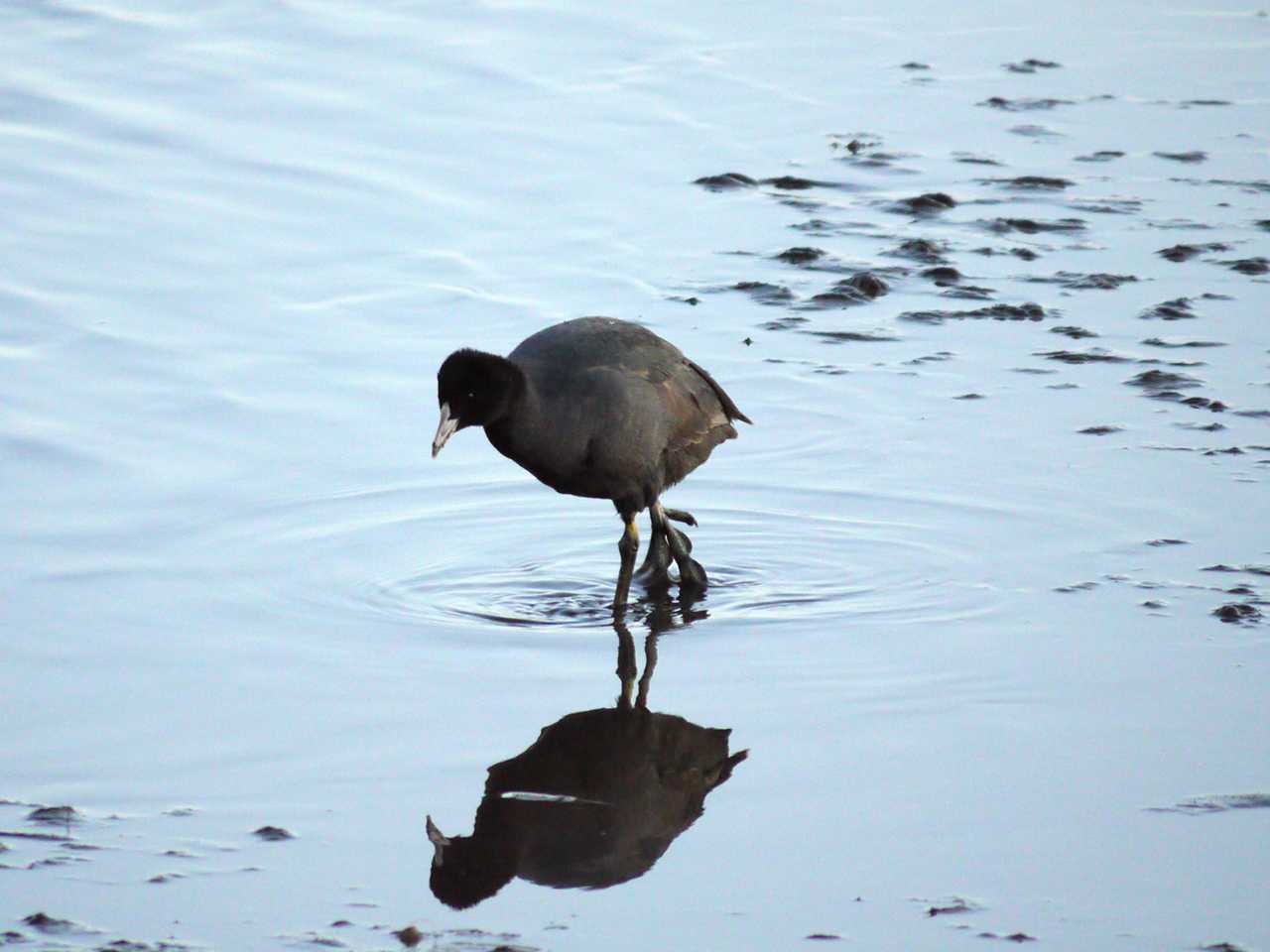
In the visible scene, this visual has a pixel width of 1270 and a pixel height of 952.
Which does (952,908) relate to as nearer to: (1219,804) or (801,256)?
(1219,804)

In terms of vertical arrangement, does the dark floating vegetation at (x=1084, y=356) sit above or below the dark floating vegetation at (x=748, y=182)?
below

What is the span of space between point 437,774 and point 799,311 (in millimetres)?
5575

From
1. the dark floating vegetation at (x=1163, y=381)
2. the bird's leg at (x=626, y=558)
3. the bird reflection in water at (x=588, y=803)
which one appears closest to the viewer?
the bird reflection in water at (x=588, y=803)

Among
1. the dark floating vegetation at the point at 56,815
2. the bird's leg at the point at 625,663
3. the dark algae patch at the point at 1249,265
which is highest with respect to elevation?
the dark algae patch at the point at 1249,265

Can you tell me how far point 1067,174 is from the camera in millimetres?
13961

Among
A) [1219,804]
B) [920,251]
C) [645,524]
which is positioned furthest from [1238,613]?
[920,251]

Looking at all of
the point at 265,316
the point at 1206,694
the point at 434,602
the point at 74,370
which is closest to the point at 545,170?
the point at 265,316

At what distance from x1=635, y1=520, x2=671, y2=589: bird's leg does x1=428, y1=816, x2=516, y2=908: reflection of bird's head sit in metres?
2.63

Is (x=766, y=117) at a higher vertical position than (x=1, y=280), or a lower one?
higher

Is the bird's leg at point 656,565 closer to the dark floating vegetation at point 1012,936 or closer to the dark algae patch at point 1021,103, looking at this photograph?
the dark floating vegetation at point 1012,936

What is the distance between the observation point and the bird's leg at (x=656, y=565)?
28.7 ft

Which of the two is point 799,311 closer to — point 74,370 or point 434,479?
point 434,479

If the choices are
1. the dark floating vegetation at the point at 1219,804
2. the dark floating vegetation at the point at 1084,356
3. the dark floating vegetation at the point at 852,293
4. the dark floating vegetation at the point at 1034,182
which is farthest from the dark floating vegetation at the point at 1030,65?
the dark floating vegetation at the point at 1219,804

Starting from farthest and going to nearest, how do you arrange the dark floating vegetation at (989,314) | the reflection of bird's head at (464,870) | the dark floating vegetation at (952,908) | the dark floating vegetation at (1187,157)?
the dark floating vegetation at (1187,157) → the dark floating vegetation at (989,314) → the reflection of bird's head at (464,870) → the dark floating vegetation at (952,908)
